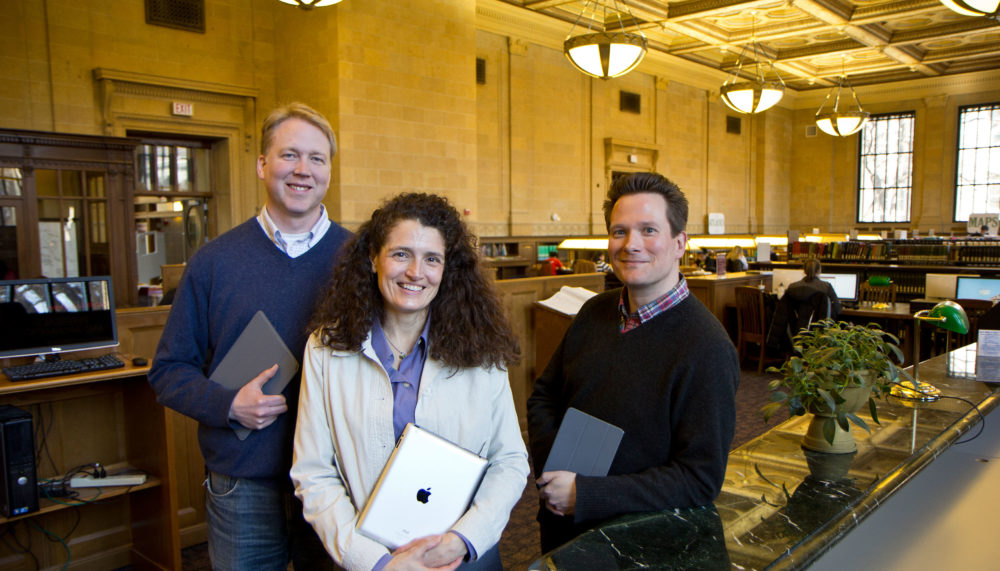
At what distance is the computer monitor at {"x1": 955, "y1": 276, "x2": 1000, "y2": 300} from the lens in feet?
21.9

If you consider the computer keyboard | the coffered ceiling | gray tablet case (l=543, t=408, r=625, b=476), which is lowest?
the computer keyboard

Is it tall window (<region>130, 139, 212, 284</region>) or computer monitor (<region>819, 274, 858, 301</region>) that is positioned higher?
tall window (<region>130, 139, 212, 284</region>)

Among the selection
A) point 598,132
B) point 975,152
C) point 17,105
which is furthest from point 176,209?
point 975,152

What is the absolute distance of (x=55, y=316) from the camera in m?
3.05

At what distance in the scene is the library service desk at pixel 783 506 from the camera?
1.40m

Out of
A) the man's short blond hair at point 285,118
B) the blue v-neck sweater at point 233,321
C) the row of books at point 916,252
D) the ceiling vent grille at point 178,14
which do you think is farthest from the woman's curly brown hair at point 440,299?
the row of books at point 916,252

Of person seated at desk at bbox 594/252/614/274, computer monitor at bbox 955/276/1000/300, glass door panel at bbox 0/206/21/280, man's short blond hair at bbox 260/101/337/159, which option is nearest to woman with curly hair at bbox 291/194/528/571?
man's short blond hair at bbox 260/101/337/159

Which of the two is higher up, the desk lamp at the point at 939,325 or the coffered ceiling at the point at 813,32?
the coffered ceiling at the point at 813,32

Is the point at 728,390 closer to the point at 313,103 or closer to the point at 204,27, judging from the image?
the point at 313,103

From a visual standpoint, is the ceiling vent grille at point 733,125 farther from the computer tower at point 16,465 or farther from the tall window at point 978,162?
the computer tower at point 16,465

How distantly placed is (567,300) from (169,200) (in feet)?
20.0

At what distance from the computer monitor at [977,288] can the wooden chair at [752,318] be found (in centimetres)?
189

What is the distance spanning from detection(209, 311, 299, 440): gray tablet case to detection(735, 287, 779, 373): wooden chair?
6.39m

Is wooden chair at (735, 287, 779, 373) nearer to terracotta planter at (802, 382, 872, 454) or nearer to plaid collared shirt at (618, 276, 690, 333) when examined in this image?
terracotta planter at (802, 382, 872, 454)
